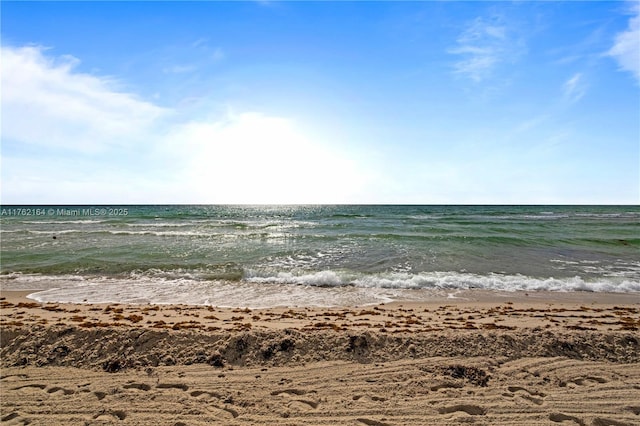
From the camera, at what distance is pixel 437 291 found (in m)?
10.1

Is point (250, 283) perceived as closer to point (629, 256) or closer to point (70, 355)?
point (70, 355)

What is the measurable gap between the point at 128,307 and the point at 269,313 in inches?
143

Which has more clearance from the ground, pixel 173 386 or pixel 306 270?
pixel 173 386

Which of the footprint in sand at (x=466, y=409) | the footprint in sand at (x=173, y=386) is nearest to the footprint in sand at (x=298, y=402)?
the footprint in sand at (x=173, y=386)

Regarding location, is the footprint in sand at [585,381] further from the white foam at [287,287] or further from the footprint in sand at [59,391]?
the footprint in sand at [59,391]

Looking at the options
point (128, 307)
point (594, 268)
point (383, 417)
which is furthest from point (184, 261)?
point (594, 268)

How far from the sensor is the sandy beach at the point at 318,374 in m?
3.64

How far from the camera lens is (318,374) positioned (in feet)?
14.5

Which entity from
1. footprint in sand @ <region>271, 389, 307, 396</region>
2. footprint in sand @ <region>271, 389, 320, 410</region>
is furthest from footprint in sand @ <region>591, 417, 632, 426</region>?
footprint in sand @ <region>271, 389, 307, 396</region>

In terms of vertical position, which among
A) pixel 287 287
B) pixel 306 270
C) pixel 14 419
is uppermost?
pixel 14 419

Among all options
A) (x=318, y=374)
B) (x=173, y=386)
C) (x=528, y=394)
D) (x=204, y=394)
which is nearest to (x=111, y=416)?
(x=173, y=386)

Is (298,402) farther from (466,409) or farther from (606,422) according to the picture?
(606,422)

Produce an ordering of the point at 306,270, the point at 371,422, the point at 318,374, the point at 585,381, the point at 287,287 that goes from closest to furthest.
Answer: the point at 371,422 < the point at 585,381 < the point at 318,374 < the point at 287,287 < the point at 306,270

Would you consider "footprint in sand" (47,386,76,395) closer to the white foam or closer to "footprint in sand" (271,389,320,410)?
"footprint in sand" (271,389,320,410)
